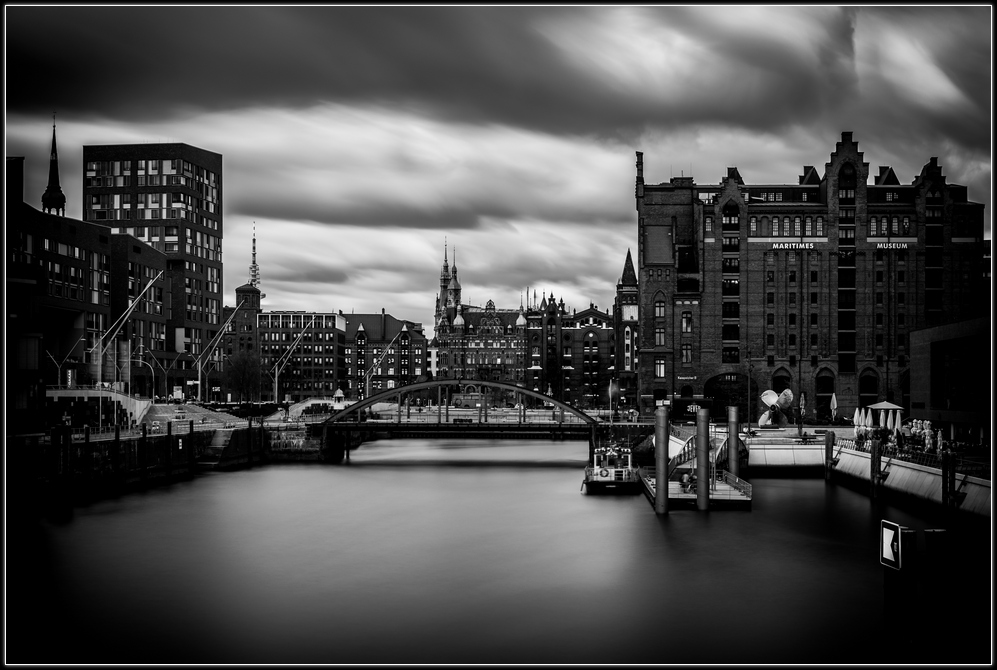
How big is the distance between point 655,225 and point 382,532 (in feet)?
180

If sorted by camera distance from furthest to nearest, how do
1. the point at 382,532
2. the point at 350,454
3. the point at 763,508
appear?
the point at 350,454 → the point at 763,508 → the point at 382,532

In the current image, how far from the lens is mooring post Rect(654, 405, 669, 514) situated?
4206cm

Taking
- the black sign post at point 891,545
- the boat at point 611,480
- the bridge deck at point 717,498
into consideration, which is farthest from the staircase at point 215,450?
the black sign post at point 891,545

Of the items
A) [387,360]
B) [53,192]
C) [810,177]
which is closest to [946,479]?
[810,177]

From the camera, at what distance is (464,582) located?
31.9m

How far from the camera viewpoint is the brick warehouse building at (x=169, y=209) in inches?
4227

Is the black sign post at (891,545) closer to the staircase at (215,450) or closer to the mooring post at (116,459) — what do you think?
the mooring post at (116,459)

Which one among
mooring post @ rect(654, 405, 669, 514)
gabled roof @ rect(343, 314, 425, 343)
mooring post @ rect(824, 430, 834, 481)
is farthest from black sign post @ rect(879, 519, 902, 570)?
gabled roof @ rect(343, 314, 425, 343)

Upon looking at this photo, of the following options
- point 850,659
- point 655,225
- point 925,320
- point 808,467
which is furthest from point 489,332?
point 850,659

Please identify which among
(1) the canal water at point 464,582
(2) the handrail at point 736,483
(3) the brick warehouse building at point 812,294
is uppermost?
(3) the brick warehouse building at point 812,294

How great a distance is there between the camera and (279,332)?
167500mm

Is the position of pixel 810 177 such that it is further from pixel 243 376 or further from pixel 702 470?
pixel 243 376

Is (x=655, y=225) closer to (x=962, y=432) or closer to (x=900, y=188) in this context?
(x=900, y=188)

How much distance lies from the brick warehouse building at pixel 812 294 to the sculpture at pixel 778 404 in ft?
13.8
